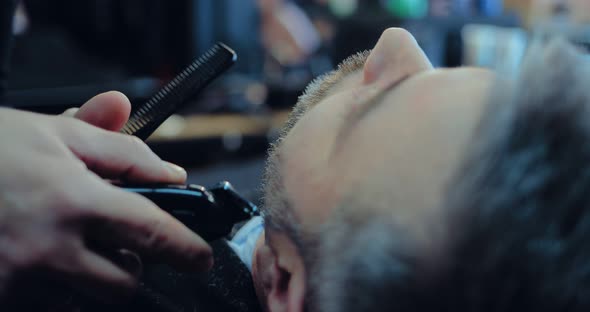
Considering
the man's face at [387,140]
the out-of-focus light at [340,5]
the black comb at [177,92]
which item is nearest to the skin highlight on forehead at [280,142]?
the man's face at [387,140]

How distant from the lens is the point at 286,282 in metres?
0.64

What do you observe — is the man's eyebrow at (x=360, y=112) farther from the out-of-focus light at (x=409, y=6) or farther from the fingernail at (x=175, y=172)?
the out-of-focus light at (x=409, y=6)

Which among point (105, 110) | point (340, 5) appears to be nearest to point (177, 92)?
point (105, 110)

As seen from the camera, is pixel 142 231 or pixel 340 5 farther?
pixel 340 5

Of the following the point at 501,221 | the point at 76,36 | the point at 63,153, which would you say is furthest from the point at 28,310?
the point at 76,36

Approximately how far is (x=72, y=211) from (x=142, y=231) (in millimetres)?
62

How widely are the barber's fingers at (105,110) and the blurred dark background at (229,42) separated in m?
1.29

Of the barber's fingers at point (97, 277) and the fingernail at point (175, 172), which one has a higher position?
the fingernail at point (175, 172)

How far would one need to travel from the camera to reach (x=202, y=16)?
340 centimetres

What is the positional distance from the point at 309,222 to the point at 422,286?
137 mm

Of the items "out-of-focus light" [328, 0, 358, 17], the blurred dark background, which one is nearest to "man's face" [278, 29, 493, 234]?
the blurred dark background

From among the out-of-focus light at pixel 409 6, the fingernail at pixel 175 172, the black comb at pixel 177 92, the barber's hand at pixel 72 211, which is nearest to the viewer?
the barber's hand at pixel 72 211

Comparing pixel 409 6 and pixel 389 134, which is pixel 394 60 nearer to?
pixel 389 134

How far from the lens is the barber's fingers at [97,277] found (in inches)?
19.5
